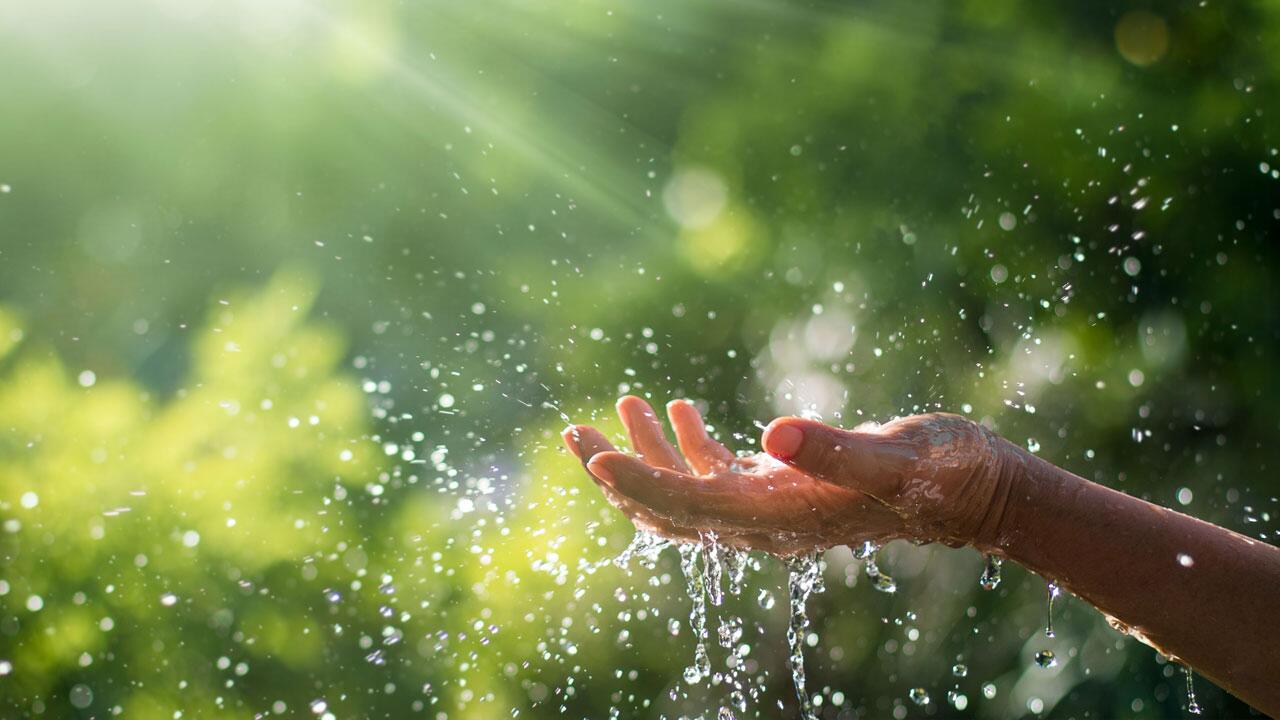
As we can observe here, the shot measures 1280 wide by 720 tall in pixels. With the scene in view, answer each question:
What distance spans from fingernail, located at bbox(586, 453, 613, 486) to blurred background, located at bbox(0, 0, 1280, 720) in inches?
222

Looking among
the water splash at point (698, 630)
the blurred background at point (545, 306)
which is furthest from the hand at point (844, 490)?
the blurred background at point (545, 306)

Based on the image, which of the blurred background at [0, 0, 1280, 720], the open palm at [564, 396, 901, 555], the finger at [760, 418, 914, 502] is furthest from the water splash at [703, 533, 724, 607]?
the blurred background at [0, 0, 1280, 720]

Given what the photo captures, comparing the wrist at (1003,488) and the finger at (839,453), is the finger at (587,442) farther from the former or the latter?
the wrist at (1003,488)

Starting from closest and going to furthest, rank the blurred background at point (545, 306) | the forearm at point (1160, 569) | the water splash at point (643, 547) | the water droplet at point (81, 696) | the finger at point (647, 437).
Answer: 1. the forearm at point (1160, 569)
2. the finger at point (647, 437)
3. the water splash at point (643, 547)
4. the blurred background at point (545, 306)
5. the water droplet at point (81, 696)

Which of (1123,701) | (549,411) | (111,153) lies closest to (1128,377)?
(1123,701)

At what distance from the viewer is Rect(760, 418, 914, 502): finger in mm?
1789

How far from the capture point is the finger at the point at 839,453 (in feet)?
5.87

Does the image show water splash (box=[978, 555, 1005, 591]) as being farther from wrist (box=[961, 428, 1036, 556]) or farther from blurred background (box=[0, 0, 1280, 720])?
blurred background (box=[0, 0, 1280, 720])

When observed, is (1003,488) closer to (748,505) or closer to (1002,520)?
(1002,520)

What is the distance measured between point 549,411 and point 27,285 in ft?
15.6

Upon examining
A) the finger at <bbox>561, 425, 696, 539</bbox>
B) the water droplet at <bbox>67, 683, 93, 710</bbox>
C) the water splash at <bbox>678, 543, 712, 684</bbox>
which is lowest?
the finger at <bbox>561, 425, 696, 539</bbox>

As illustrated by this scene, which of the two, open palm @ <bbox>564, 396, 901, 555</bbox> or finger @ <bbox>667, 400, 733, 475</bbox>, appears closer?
open palm @ <bbox>564, 396, 901, 555</bbox>

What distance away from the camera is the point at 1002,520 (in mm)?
2105

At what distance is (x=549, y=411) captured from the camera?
8.98 m
